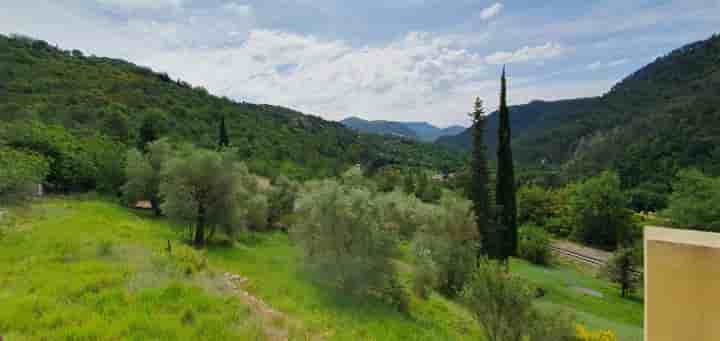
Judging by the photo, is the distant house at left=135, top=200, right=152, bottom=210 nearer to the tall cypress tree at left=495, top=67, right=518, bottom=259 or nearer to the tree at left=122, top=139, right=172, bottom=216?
the tree at left=122, top=139, right=172, bottom=216

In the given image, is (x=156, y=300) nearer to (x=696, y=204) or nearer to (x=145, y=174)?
(x=145, y=174)

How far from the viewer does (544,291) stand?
1673 cm

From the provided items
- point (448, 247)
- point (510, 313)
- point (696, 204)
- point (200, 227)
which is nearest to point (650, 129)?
point (696, 204)

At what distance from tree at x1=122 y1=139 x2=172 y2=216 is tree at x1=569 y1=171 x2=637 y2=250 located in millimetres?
36718

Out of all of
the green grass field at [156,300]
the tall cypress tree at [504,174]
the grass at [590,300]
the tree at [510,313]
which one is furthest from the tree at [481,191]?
the tree at [510,313]

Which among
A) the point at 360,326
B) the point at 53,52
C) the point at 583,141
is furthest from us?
the point at 583,141

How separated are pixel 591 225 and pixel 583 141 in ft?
210

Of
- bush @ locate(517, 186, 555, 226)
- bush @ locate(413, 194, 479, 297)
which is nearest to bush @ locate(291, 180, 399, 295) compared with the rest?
bush @ locate(413, 194, 479, 297)

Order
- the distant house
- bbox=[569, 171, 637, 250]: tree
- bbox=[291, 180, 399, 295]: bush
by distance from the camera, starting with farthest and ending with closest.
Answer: bbox=[569, 171, 637, 250]: tree, the distant house, bbox=[291, 180, 399, 295]: bush

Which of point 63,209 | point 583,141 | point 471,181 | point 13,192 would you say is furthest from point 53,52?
point 583,141

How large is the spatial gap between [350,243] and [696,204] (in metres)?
26.4

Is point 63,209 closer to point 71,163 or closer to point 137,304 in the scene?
point 71,163

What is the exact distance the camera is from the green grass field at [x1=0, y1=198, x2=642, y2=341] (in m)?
4.32

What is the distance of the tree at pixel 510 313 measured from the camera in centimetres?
713
